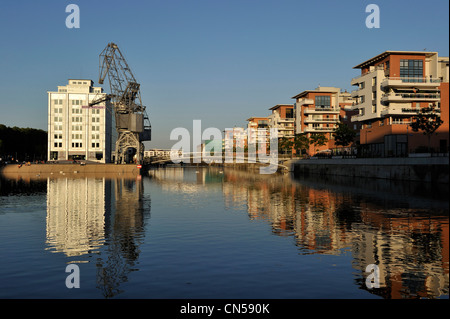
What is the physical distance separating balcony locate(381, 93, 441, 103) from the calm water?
60.9 m

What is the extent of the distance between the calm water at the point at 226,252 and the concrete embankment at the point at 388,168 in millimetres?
23942

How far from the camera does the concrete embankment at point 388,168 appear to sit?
6497 cm

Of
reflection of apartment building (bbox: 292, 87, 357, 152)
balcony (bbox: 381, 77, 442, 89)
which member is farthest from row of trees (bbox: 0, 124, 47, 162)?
balcony (bbox: 381, 77, 442, 89)

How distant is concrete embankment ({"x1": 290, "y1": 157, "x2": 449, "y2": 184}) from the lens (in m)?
65.0

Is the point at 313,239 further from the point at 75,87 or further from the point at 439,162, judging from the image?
the point at 75,87

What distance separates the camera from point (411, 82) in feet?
316

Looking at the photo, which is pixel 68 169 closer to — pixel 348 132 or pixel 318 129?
pixel 348 132

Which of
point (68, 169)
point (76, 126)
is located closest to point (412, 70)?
point (68, 169)

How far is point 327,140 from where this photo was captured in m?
144

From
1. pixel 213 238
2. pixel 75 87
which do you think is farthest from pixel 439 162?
pixel 75 87

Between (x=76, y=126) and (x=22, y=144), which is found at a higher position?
(x=76, y=126)

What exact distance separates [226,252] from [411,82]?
292ft

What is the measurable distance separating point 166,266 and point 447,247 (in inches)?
625

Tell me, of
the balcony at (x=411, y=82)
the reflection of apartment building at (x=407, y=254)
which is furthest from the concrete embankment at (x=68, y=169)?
the reflection of apartment building at (x=407, y=254)
